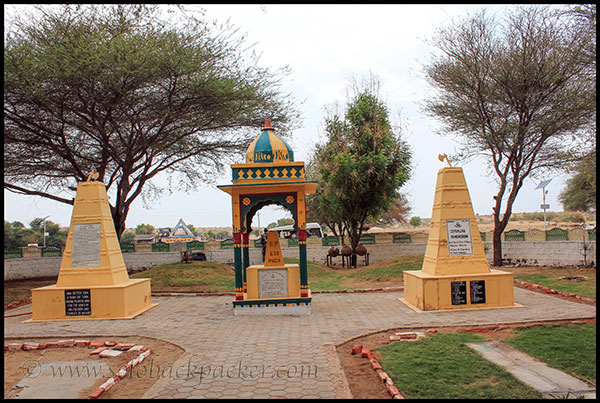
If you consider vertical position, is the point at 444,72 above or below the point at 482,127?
above

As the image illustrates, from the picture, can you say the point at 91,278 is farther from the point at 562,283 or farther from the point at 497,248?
the point at 497,248

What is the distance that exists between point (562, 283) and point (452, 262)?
5.39 m

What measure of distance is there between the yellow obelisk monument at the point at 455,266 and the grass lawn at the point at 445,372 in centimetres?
295

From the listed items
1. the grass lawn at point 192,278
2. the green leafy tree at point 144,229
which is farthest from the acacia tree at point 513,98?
the green leafy tree at point 144,229

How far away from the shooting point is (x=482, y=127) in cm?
2000

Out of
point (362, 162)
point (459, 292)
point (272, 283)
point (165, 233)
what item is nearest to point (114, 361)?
point (272, 283)

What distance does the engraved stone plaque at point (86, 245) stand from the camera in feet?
36.1

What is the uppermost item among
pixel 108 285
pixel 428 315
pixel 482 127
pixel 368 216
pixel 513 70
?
pixel 513 70

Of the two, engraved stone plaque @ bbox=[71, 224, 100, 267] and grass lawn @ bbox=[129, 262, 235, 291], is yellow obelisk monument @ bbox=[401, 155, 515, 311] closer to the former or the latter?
engraved stone plaque @ bbox=[71, 224, 100, 267]

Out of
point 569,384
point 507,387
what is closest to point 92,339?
point 507,387

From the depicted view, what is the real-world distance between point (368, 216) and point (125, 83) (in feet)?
46.8

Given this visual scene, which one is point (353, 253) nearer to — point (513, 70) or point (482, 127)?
point (482, 127)

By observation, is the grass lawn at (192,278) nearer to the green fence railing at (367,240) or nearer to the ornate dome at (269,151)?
the ornate dome at (269,151)

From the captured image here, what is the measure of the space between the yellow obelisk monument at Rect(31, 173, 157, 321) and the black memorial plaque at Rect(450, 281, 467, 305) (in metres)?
7.30
